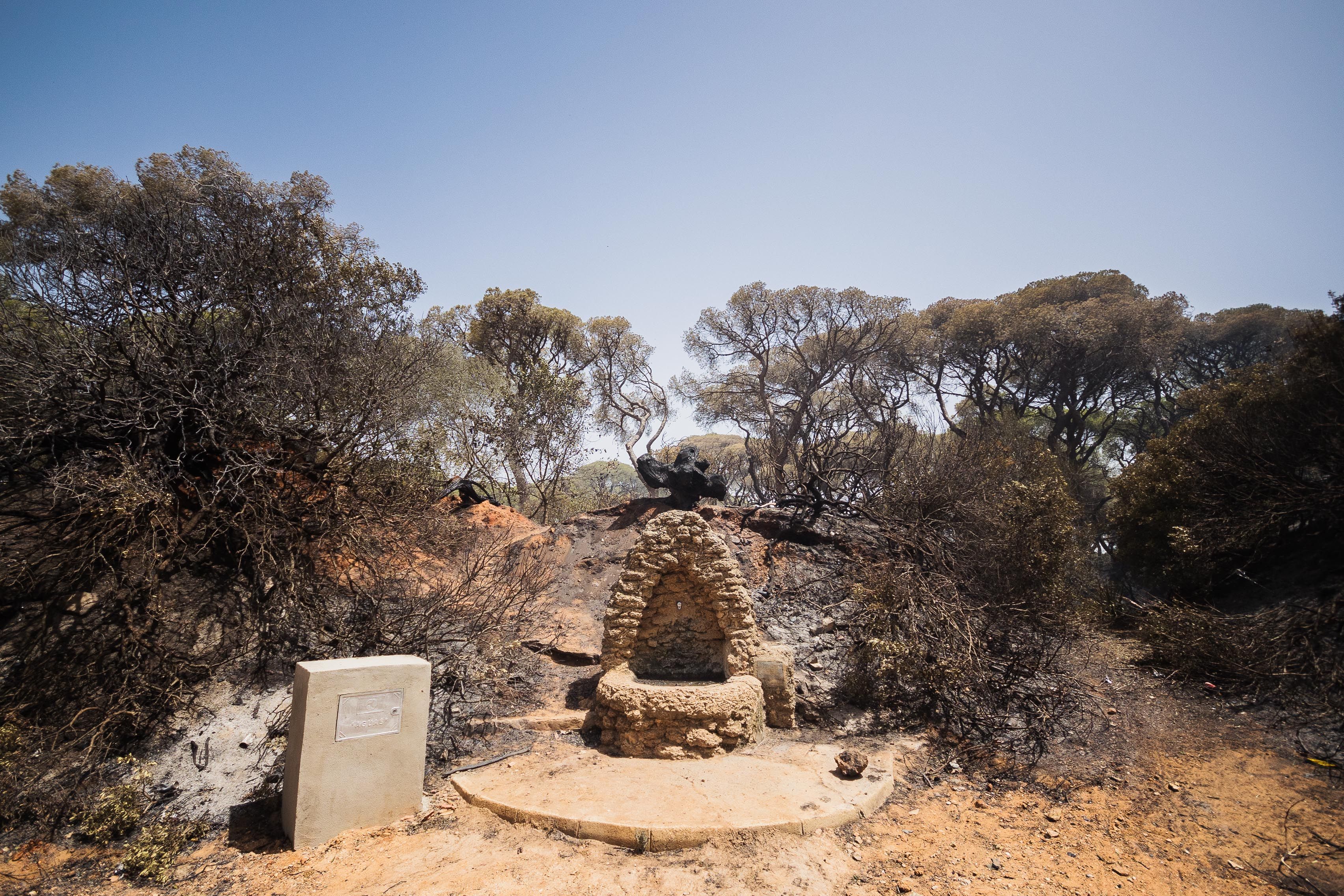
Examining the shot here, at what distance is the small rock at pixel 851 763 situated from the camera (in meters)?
5.88

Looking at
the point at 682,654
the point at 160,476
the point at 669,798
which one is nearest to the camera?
the point at 669,798

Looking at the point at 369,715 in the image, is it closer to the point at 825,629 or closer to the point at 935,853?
the point at 935,853

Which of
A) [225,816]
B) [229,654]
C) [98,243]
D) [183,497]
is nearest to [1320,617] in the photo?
[225,816]

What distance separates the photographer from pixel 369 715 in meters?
5.01

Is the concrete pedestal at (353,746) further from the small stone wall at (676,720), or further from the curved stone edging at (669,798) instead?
the small stone wall at (676,720)

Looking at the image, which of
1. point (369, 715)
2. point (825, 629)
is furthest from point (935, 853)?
point (369, 715)

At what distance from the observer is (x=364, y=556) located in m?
8.05

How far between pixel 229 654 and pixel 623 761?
15.0 feet

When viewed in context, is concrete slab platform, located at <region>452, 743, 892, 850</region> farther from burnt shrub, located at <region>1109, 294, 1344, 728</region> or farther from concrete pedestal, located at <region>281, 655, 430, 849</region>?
burnt shrub, located at <region>1109, 294, 1344, 728</region>

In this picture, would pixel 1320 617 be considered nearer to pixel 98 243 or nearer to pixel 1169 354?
pixel 1169 354

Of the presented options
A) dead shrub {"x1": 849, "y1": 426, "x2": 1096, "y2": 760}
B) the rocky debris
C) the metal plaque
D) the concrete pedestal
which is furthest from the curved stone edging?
the rocky debris

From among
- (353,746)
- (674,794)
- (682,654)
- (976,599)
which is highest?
(976,599)

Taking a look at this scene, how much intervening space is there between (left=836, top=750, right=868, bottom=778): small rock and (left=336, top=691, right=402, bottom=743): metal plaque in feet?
13.9

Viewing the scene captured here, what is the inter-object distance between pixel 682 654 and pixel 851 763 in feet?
9.85
